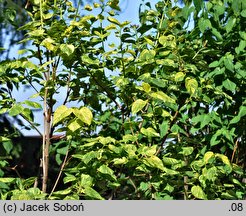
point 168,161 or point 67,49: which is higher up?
point 67,49

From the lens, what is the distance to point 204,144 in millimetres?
3143

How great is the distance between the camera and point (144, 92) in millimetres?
2598

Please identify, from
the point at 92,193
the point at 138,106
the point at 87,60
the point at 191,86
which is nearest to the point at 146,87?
the point at 138,106

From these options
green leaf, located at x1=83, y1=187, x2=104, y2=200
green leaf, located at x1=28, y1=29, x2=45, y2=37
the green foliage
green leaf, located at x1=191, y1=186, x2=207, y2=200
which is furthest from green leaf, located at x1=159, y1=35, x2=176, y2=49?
green leaf, located at x1=83, y1=187, x2=104, y2=200

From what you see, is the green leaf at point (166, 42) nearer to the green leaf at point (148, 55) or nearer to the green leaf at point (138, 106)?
the green leaf at point (148, 55)

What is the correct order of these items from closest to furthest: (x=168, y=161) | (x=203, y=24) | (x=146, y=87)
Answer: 1. (x=146, y=87)
2. (x=168, y=161)
3. (x=203, y=24)

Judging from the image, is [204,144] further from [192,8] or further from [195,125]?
[192,8]

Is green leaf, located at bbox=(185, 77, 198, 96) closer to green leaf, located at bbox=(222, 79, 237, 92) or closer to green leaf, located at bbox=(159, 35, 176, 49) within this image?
green leaf, located at bbox=(159, 35, 176, 49)

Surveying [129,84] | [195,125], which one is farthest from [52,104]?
[195,125]

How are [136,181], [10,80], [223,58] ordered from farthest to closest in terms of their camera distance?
1. [136,181]
2. [223,58]
3. [10,80]

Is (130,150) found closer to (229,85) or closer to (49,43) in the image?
(49,43)

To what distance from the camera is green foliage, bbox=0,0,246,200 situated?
2396mm

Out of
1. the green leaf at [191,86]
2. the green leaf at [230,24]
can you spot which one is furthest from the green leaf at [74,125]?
the green leaf at [230,24]

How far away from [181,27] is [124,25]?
46 centimetres
